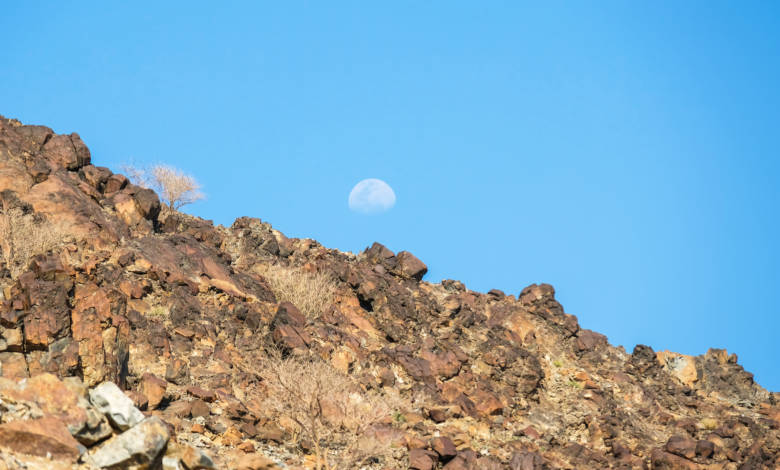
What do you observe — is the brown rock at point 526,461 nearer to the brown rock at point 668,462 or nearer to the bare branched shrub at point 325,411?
the bare branched shrub at point 325,411

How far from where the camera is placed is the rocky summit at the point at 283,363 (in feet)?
70.6

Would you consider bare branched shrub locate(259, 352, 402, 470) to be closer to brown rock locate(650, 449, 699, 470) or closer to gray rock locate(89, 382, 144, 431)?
gray rock locate(89, 382, 144, 431)

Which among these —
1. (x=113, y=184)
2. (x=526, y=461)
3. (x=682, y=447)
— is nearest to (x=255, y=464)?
(x=526, y=461)

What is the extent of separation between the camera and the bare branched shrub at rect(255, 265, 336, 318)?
34094 mm

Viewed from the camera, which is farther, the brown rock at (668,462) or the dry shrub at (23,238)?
the brown rock at (668,462)

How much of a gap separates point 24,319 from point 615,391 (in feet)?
88.3

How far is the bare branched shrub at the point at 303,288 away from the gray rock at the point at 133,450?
1930 cm

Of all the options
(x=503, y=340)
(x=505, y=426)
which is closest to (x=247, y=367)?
(x=505, y=426)

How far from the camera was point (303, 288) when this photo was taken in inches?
1346

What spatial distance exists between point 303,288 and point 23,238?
11537mm

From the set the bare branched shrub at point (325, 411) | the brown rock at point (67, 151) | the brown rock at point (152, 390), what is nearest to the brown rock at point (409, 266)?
the bare branched shrub at point (325, 411)

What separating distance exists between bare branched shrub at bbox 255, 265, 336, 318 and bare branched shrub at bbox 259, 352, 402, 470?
6.92 meters

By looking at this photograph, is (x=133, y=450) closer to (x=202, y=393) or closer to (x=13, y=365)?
(x=13, y=365)

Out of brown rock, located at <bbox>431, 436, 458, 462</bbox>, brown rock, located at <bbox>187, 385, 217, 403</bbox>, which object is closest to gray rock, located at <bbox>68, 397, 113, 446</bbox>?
brown rock, located at <bbox>187, 385, 217, 403</bbox>
